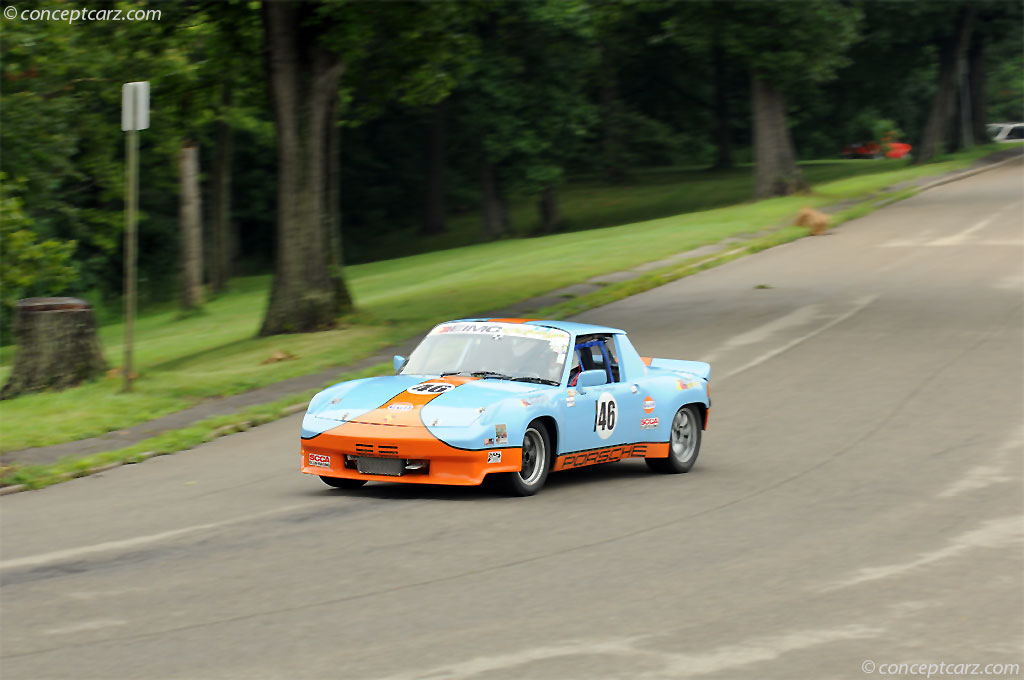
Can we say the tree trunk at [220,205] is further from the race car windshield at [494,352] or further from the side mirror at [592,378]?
the side mirror at [592,378]

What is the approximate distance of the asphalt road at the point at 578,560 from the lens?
21.9 feet

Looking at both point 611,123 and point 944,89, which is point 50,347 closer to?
point 944,89

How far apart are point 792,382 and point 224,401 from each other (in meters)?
7.07

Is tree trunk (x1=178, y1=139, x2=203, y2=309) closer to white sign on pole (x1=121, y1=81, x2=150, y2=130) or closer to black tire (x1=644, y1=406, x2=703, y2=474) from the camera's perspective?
white sign on pole (x1=121, y1=81, x2=150, y2=130)

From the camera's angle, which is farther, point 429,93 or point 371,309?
point 371,309

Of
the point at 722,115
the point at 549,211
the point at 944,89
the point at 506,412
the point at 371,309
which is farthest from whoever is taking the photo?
the point at 722,115

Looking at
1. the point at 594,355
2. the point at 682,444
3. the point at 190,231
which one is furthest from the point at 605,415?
the point at 190,231

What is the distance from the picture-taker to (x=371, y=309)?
27.1 m

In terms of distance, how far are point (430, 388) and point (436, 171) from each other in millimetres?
53728

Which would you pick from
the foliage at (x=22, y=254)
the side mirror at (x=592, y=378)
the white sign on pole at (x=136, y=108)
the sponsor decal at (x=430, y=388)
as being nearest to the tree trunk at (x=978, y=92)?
the foliage at (x=22, y=254)

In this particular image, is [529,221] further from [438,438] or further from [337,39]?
[438,438]

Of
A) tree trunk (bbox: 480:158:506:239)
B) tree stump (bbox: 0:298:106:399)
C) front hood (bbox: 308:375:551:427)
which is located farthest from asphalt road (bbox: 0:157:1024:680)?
tree trunk (bbox: 480:158:506:239)

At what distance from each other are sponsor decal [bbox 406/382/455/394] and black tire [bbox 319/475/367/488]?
2.85 feet

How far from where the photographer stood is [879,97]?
249 feet
